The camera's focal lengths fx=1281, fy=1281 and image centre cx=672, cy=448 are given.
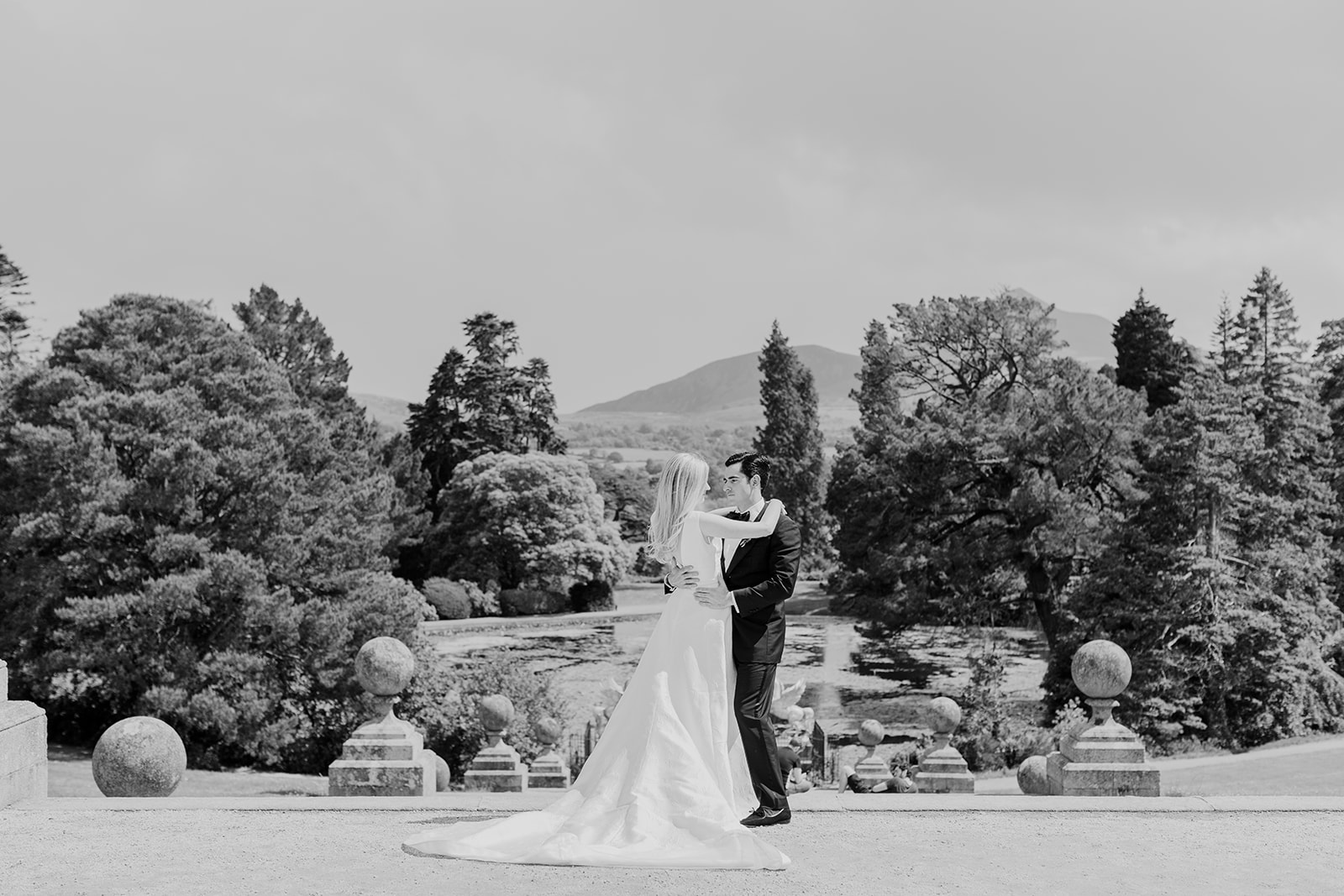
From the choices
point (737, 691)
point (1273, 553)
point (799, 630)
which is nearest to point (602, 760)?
point (737, 691)

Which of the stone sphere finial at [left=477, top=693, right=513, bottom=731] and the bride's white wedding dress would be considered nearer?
the bride's white wedding dress

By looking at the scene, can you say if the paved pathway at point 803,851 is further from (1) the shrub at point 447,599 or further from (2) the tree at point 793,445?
(2) the tree at point 793,445

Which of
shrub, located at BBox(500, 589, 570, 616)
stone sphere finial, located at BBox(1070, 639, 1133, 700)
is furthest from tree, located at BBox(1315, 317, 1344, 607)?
shrub, located at BBox(500, 589, 570, 616)

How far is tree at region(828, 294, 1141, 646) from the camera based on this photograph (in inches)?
1505

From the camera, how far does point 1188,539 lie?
26.7 m

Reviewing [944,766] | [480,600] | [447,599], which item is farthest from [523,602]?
[944,766]

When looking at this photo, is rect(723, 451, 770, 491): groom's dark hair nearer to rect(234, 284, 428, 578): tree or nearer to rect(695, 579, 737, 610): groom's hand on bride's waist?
rect(695, 579, 737, 610): groom's hand on bride's waist

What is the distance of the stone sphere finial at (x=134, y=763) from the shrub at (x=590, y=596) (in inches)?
1909

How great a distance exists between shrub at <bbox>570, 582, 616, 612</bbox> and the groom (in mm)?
52246

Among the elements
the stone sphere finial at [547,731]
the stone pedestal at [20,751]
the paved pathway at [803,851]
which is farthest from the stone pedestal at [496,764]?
the stone pedestal at [20,751]

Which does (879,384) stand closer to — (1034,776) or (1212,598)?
(1212,598)

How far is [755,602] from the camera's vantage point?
7176mm

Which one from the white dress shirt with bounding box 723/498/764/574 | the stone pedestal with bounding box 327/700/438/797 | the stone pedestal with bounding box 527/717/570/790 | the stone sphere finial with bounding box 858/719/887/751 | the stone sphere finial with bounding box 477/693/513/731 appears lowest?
the stone pedestal with bounding box 527/717/570/790

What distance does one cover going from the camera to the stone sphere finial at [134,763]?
35.1 ft
